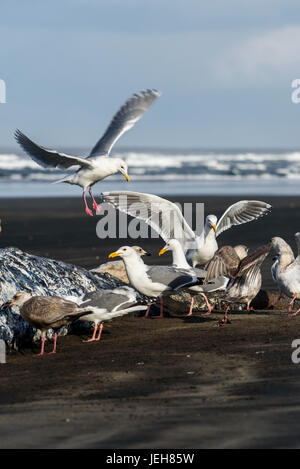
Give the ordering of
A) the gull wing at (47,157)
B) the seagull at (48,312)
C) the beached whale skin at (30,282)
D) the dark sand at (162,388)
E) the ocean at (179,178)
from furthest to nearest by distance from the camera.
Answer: the ocean at (179,178)
the gull wing at (47,157)
the beached whale skin at (30,282)
the seagull at (48,312)
the dark sand at (162,388)

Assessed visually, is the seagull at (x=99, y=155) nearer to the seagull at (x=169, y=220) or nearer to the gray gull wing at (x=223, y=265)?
the seagull at (x=169, y=220)

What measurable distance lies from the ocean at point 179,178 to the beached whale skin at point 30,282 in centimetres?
2523

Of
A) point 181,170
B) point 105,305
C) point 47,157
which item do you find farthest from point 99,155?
point 181,170

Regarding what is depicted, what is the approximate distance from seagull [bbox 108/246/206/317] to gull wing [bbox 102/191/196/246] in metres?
2.45

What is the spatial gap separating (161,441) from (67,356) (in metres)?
2.85

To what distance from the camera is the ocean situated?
38.9 metres

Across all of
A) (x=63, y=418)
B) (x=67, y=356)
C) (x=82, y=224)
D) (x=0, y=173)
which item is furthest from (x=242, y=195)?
(x=63, y=418)

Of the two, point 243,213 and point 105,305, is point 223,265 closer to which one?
point 105,305

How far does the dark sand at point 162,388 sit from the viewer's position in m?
5.27

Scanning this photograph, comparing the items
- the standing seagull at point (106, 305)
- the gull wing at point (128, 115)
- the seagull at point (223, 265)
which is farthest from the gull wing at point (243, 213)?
the standing seagull at point (106, 305)

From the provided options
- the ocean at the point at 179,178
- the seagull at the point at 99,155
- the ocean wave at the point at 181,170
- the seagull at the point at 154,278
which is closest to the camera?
the seagull at the point at 154,278

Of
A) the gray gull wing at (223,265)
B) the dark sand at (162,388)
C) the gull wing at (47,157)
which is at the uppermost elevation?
the gull wing at (47,157)

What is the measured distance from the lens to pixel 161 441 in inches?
203

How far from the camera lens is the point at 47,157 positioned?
42.1 feet
